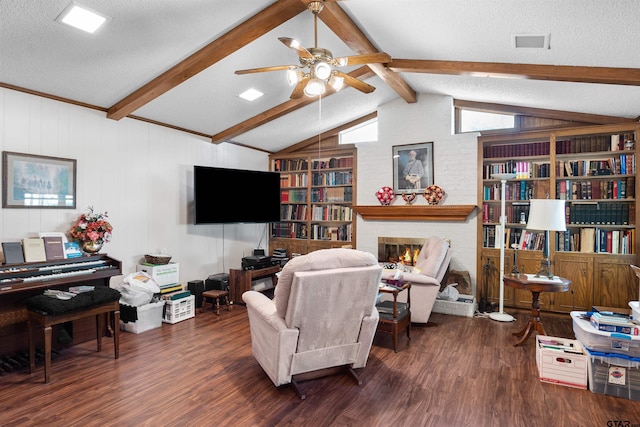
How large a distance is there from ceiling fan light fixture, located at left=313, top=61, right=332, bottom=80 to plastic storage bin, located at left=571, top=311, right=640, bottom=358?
2.75 m

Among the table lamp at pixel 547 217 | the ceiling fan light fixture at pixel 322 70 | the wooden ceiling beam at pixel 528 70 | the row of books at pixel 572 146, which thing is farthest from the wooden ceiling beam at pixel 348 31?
the table lamp at pixel 547 217

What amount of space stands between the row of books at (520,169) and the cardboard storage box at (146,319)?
4.33 metres

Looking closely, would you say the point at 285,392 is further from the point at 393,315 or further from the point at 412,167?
the point at 412,167

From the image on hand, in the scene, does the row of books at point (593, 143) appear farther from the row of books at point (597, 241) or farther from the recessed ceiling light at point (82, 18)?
the recessed ceiling light at point (82, 18)

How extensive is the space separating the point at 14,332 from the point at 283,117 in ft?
12.8

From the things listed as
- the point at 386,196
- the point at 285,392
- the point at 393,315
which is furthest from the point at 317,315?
the point at 386,196

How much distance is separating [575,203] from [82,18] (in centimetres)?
550

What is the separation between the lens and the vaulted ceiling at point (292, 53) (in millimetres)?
2623

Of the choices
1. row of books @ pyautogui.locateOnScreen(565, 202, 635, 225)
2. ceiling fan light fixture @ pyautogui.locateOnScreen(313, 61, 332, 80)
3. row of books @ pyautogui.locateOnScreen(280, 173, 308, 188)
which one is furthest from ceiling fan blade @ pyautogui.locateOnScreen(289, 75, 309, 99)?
row of books @ pyautogui.locateOnScreen(565, 202, 635, 225)

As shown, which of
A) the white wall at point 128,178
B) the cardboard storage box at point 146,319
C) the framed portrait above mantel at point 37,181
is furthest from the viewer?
the cardboard storage box at point 146,319

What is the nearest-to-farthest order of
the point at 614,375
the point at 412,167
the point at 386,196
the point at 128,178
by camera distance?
1. the point at 614,375
2. the point at 128,178
3. the point at 412,167
4. the point at 386,196

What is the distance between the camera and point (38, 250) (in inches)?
129

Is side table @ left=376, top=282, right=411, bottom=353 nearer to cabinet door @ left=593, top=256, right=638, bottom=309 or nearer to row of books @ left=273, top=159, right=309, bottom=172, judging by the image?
cabinet door @ left=593, top=256, right=638, bottom=309

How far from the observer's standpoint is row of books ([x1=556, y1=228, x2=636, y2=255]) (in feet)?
13.8
